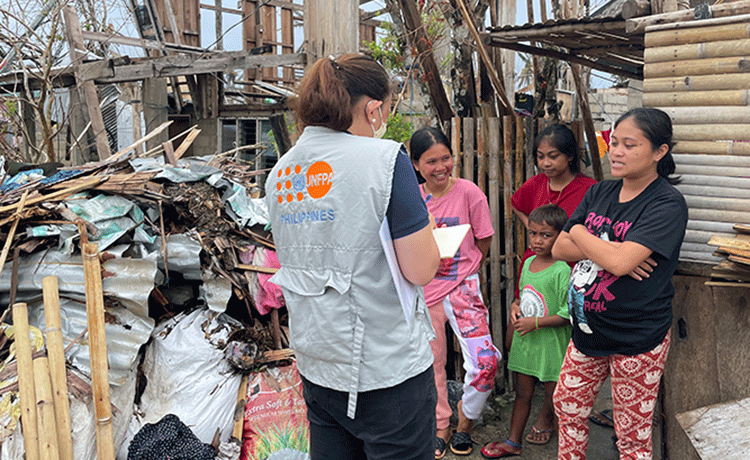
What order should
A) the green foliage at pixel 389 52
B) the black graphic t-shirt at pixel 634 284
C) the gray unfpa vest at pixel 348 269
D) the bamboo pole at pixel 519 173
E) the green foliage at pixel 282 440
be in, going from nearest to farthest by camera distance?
the gray unfpa vest at pixel 348 269
the black graphic t-shirt at pixel 634 284
the green foliage at pixel 282 440
the bamboo pole at pixel 519 173
the green foliage at pixel 389 52

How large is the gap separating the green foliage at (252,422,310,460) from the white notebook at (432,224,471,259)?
1871 mm

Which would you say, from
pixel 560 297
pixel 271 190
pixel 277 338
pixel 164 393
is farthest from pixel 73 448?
pixel 560 297

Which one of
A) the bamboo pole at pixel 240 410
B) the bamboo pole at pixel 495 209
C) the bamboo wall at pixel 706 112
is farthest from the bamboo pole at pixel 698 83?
the bamboo pole at pixel 240 410

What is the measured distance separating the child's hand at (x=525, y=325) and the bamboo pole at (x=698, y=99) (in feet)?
4.59

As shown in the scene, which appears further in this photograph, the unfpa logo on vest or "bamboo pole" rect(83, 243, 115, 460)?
"bamboo pole" rect(83, 243, 115, 460)

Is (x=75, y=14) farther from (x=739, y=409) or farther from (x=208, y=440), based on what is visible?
(x=739, y=409)

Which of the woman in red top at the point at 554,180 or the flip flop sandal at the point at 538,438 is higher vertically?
the woman in red top at the point at 554,180

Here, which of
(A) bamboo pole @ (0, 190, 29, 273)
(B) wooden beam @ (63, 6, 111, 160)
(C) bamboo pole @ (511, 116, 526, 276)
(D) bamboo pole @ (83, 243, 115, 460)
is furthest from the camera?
(B) wooden beam @ (63, 6, 111, 160)

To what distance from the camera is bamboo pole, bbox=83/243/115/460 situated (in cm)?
295

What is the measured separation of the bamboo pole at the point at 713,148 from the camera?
8.49ft

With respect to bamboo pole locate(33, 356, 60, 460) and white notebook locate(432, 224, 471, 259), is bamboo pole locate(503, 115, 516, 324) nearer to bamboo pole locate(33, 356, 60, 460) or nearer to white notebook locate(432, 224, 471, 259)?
white notebook locate(432, 224, 471, 259)

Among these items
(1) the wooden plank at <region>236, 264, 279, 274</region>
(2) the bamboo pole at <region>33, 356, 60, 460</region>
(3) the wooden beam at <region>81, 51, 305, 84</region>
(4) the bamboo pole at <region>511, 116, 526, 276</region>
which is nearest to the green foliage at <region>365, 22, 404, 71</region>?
(3) the wooden beam at <region>81, 51, 305, 84</region>

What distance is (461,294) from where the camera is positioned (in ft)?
11.9

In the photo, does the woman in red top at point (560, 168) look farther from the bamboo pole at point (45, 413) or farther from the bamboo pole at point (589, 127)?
the bamboo pole at point (45, 413)
